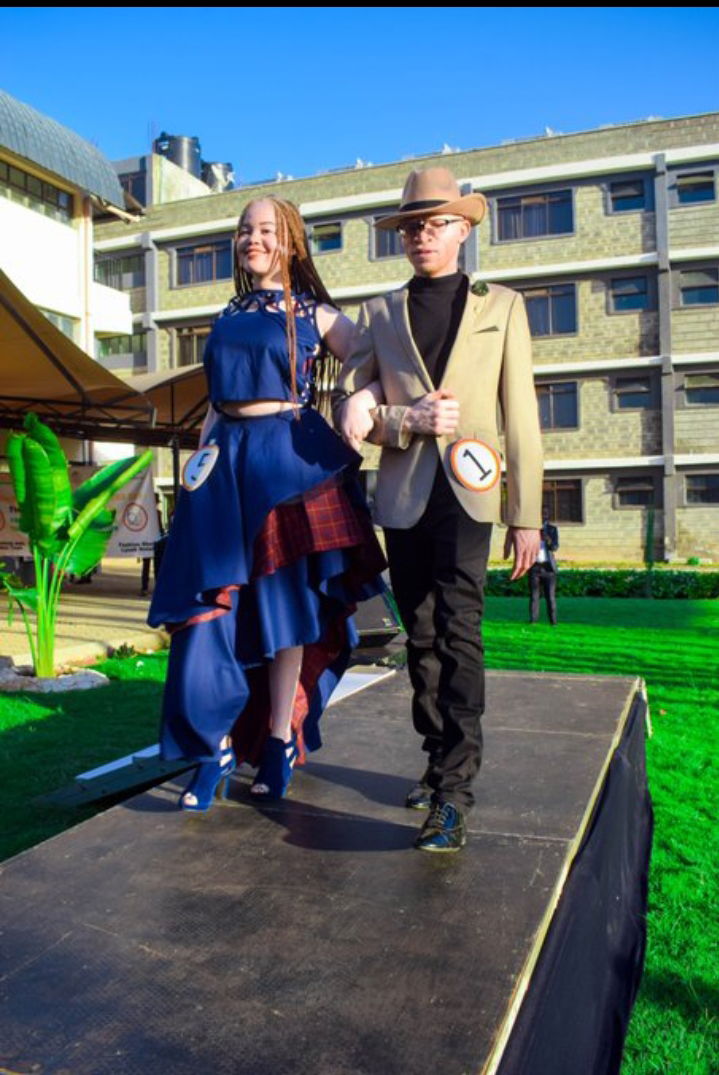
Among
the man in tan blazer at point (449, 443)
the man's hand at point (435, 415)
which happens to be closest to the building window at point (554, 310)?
the man in tan blazer at point (449, 443)

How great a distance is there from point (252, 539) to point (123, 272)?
3148 cm

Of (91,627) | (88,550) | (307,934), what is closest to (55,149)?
(91,627)

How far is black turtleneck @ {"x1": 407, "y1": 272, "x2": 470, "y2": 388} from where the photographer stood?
8.65 ft

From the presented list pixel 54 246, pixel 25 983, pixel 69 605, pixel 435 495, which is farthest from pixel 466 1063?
pixel 54 246

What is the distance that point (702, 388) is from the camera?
25.1 m

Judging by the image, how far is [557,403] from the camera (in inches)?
1044

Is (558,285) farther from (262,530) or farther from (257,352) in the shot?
(262,530)

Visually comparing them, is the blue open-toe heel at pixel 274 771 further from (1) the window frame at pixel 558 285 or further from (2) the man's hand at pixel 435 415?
(1) the window frame at pixel 558 285

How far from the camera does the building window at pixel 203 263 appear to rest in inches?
1177

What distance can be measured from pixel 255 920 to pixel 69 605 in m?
10.5

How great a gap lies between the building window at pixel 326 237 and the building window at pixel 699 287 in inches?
404

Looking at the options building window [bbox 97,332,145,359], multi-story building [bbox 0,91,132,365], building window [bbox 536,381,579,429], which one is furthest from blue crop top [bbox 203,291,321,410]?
building window [bbox 97,332,145,359]

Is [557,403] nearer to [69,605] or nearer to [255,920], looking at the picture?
[69,605]

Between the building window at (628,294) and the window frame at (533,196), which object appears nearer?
the building window at (628,294)
